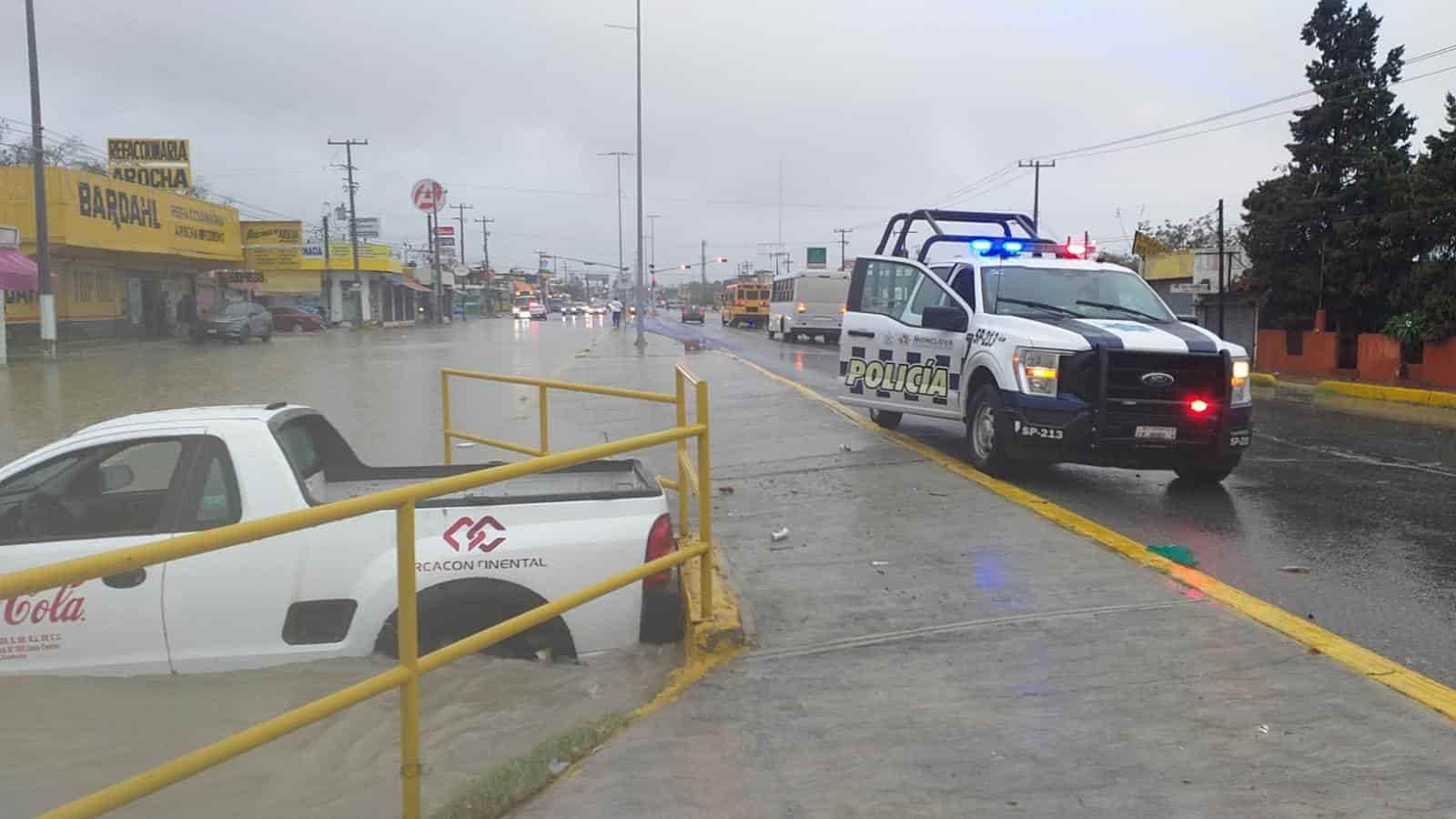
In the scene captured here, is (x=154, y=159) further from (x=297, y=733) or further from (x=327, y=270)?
(x=297, y=733)

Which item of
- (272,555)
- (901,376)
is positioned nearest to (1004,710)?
(272,555)

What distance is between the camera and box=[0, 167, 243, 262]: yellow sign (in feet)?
102

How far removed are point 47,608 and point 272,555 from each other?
0.68 meters

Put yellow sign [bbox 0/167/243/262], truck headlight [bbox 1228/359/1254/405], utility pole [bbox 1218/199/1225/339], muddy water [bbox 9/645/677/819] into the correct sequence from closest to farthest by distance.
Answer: muddy water [bbox 9/645/677/819], truck headlight [bbox 1228/359/1254/405], utility pole [bbox 1218/199/1225/339], yellow sign [bbox 0/167/243/262]

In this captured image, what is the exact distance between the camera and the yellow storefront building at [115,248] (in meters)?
32.0

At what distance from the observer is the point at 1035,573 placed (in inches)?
220

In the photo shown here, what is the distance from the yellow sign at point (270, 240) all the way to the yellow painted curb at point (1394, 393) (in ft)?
168

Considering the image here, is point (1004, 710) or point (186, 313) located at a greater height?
point (186, 313)

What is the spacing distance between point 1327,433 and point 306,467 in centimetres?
1270

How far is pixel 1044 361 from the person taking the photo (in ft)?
26.6

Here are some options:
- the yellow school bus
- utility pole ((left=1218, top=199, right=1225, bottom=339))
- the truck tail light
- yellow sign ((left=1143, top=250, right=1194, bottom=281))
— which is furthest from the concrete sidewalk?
the yellow school bus

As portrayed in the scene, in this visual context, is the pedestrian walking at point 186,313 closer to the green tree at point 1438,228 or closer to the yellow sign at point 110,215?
the yellow sign at point 110,215

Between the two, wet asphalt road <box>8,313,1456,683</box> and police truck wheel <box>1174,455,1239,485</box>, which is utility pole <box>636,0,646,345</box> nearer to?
wet asphalt road <box>8,313,1456,683</box>

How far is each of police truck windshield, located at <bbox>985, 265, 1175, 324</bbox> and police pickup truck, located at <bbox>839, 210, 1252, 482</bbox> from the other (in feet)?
0.04
